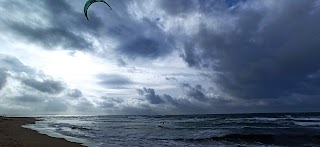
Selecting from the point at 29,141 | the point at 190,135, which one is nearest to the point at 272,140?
the point at 190,135

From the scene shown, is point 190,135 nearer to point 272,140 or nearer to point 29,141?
point 272,140

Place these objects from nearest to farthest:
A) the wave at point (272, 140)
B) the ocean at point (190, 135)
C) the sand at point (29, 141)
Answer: the sand at point (29, 141) → the ocean at point (190, 135) → the wave at point (272, 140)

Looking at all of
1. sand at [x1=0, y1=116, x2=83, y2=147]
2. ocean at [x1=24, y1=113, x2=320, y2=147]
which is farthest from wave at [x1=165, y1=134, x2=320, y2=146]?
sand at [x1=0, y1=116, x2=83, y2=147]

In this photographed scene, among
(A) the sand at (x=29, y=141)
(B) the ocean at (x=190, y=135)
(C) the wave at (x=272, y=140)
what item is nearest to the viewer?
(A) the sand at (x=29, y=141)

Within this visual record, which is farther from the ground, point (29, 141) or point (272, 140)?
point (29, 141)

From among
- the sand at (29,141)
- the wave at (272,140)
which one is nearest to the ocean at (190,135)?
the wave at (272,140)

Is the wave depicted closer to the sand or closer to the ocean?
the ocean

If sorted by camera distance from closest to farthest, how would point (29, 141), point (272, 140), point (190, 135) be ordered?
point (29, 141), point (272, 140), point (190, 135)

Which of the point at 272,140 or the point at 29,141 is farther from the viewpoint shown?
the point at 272,140

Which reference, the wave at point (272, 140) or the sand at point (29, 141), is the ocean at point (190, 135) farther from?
the sand at point (29, 141)

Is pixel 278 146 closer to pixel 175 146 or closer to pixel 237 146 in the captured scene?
pixel 237 146

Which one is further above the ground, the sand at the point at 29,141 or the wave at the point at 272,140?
the sand at the point at 29,141

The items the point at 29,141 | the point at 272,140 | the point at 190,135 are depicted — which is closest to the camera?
the point at 29,141

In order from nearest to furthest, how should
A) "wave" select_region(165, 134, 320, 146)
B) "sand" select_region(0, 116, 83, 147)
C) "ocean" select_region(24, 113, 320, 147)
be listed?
"sand" select_region(0, 116, 83, 147)
"ocean" select_region(24, 113, 320, 147)
"wave" select_region(165, 134, 320, 146)
